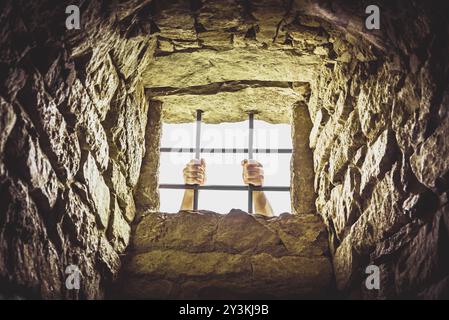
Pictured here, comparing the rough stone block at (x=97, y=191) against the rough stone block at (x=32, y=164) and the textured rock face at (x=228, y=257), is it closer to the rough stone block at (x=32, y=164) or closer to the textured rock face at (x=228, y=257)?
the rough stone block at (x=32, y=164)

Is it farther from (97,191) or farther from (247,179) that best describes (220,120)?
(97,191)

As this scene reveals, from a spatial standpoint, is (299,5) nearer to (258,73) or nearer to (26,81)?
(258,73)

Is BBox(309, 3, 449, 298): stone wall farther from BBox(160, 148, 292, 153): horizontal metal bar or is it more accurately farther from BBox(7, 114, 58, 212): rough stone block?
BBox(7, 114, 58, 212): rough stone block

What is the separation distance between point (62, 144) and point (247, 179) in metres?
1.54

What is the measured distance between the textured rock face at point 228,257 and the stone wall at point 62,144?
0.18 meters

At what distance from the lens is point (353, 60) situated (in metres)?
2.68

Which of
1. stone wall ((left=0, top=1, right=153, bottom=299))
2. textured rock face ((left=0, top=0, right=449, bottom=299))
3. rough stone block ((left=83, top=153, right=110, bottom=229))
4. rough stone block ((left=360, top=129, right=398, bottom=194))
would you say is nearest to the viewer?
stone wall ((left=0, top=1, right=153, bottom=299))

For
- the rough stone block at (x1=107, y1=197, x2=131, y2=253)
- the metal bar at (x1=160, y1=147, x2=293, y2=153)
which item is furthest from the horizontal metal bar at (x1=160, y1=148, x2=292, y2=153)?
the rough stone block at (x1=107, y1=197, x2=131, y2=253)

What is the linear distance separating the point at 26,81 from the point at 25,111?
0.10 meters

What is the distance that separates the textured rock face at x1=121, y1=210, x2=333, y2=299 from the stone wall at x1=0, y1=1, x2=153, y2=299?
0.18 metres

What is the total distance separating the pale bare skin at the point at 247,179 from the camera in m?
3.50

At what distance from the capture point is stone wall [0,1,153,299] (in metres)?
1.81

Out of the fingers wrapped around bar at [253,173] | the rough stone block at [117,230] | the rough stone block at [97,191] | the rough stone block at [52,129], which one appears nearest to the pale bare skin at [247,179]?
the fingers wrapped around bar at [253,173]

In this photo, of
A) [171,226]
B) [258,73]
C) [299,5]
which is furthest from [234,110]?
[299,5]
